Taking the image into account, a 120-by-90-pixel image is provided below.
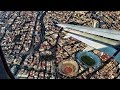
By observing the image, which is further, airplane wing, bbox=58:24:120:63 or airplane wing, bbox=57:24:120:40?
airplane wing, bbox=57:24:120:40

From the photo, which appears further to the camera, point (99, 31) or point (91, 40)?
point (99, 31)

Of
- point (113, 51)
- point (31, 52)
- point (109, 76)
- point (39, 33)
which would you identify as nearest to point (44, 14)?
point (39, 33)

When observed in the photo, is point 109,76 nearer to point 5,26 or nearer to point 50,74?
point 50,74

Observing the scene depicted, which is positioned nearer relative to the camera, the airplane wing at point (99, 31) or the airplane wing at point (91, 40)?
the airplane wing at point (91, 40)
